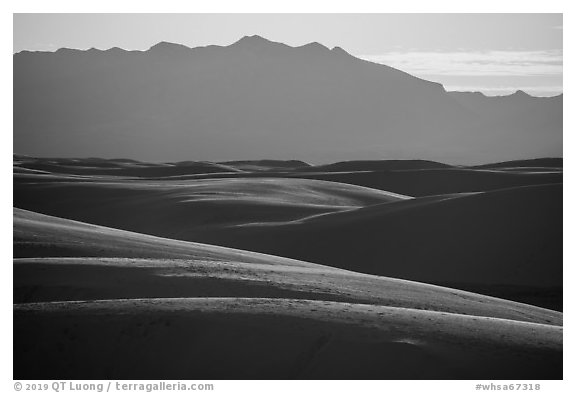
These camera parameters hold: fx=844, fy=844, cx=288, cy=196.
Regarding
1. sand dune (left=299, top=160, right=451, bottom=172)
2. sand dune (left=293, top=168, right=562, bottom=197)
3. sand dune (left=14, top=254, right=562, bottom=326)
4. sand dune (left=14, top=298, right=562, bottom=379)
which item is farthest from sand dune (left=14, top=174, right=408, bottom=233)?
sand dune (left=299, top=160, right=451, bottom=172)

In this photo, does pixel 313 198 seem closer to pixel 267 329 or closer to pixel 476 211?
pixel 476 211

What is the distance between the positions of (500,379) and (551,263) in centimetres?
1489

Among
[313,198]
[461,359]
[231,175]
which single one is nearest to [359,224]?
[313,198]

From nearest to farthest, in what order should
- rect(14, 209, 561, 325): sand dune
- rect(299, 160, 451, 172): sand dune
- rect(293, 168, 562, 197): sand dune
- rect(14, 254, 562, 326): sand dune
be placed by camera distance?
rect(14, 254, 562, 326): sand dune < rect(14, 209, 561, 325): sand dune < rect(293, 168, 562, 197): sand dune < rect(299, 160, 451, 172): sand dune

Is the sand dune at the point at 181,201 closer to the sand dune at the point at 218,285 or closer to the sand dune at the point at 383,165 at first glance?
the sand dune at the point at 218,285

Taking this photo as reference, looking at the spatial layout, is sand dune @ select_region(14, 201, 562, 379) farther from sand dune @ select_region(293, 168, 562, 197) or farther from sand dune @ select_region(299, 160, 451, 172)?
sand dune @ select_region(299, 160, 451, 172)

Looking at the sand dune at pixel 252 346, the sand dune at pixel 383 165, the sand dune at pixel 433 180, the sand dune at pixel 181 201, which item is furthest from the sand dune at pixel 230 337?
the sand dune at pixel 383 165

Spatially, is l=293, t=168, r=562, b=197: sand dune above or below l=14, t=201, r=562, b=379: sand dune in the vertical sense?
below

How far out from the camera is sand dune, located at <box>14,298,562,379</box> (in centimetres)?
688

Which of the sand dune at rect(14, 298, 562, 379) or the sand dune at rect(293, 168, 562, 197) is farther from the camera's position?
the sand dune at rect(293, 168, 562, 197)

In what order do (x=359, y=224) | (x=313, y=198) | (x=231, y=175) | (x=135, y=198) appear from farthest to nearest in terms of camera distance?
(x=231, y=175) → (x=313, y=198) → (x=135, y=198) → (x=359, y=224)

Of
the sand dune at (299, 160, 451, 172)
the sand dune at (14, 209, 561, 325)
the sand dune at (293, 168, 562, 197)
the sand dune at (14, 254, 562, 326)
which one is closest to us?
the sand dune at (14, 254, 562, 326)

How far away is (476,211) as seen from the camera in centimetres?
2478

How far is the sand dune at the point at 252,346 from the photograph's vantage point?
6879 mm
